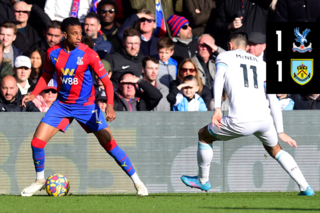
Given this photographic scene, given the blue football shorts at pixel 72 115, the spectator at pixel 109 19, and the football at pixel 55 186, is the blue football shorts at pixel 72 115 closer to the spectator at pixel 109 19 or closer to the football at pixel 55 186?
the football at pixel 55 186

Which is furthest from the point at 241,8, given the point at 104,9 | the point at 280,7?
the point at 104,9

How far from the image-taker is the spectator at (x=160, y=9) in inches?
435

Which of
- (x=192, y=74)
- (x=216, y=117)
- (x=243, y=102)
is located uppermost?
(x=243, y=102)

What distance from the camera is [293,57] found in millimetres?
12594

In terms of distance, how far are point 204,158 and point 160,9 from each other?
16.8 ft

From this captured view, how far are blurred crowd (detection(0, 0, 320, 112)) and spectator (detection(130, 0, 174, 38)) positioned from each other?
0.02 metres

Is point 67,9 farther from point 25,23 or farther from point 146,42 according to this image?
point 146,42

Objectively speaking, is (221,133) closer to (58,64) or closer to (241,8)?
(58,64)

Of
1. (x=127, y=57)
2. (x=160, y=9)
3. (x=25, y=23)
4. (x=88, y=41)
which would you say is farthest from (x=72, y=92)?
(x=160, y=9)

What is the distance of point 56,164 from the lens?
8.70 metres

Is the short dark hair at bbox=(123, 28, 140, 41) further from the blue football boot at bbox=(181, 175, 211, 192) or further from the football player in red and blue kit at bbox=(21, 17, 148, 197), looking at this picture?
the blue football boot at bbox=(181, 175, 211, 192)

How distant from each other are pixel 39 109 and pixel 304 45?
6.75 metres

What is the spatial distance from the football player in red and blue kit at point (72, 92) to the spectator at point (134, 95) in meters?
2.21

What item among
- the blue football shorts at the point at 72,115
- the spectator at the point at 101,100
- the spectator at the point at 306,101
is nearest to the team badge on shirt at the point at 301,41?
the spectator at the point at 306,101
